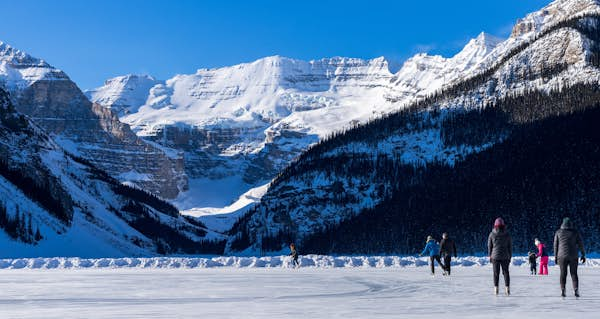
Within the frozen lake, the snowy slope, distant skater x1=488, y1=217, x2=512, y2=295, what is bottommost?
the frozen lake

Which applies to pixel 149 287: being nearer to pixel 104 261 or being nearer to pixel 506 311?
pixel 506 311

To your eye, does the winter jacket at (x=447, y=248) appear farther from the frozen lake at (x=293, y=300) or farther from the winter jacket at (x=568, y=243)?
the winter jacket at (x=568, y=243)

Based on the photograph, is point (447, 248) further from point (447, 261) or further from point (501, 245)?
point (501, 245)

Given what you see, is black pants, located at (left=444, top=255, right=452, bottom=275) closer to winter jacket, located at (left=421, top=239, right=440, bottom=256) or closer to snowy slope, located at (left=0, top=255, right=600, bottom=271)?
winter jacket, located at (left=421, top=239, right=440, bottom=256)

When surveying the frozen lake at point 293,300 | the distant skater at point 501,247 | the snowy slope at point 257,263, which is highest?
the distant skater at point 501,247

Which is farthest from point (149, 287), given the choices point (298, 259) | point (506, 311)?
point (298, 259)

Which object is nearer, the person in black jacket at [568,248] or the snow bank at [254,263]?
the person in black jacket at [568,248]

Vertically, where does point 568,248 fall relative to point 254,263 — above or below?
above

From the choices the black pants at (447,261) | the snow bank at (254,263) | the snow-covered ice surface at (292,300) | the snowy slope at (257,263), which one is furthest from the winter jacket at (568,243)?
the snow bank at (254,263)

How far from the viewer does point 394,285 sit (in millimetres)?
34906

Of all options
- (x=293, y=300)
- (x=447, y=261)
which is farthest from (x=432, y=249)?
(x=293, y=300)

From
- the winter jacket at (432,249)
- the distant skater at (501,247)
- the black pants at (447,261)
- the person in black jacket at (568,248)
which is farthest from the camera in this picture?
Result: the winter jacket at (432,249)

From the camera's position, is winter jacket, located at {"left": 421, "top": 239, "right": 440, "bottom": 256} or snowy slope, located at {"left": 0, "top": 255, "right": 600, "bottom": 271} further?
snowy slope, located at {"left": 0, "top": 255, "right": 600, "bottom": 271}

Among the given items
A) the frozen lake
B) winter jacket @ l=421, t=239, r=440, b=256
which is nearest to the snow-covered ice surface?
the frozen lake
